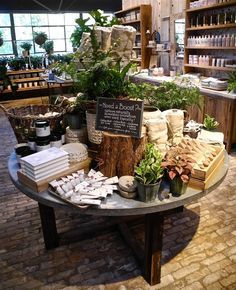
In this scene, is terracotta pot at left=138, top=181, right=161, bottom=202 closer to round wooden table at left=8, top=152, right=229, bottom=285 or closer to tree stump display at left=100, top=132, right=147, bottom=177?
round wooden table at left=8, top=152, right=229, bottom=285

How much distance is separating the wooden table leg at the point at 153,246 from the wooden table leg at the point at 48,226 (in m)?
0.76

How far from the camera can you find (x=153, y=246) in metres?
1.72

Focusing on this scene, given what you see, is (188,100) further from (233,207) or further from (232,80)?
(232,80)

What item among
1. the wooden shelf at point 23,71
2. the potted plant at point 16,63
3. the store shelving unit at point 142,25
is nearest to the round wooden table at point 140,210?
the store shelving unit at point 142,25

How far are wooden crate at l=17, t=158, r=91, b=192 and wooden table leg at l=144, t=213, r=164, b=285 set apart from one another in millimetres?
492

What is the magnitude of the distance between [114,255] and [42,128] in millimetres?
1081

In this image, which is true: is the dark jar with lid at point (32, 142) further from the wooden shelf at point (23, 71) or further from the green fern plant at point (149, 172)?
the wooden shelf at point (23, 71)

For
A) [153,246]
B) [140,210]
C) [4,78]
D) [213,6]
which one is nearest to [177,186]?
[140,210]

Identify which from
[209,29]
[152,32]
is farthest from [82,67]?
[152,32]

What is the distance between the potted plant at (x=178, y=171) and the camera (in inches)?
57.7

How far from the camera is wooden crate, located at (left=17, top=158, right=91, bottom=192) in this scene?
1542mm

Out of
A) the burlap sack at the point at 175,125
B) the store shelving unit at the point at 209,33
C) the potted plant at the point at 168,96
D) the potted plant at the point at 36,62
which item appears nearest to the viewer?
the burlap sack at the point at 175,125

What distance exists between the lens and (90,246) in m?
2.22

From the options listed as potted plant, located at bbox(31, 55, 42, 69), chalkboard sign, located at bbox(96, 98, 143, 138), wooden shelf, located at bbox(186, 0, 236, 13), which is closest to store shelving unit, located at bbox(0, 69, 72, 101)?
potted plant, located at bbox(31, 55, 42, 69)
